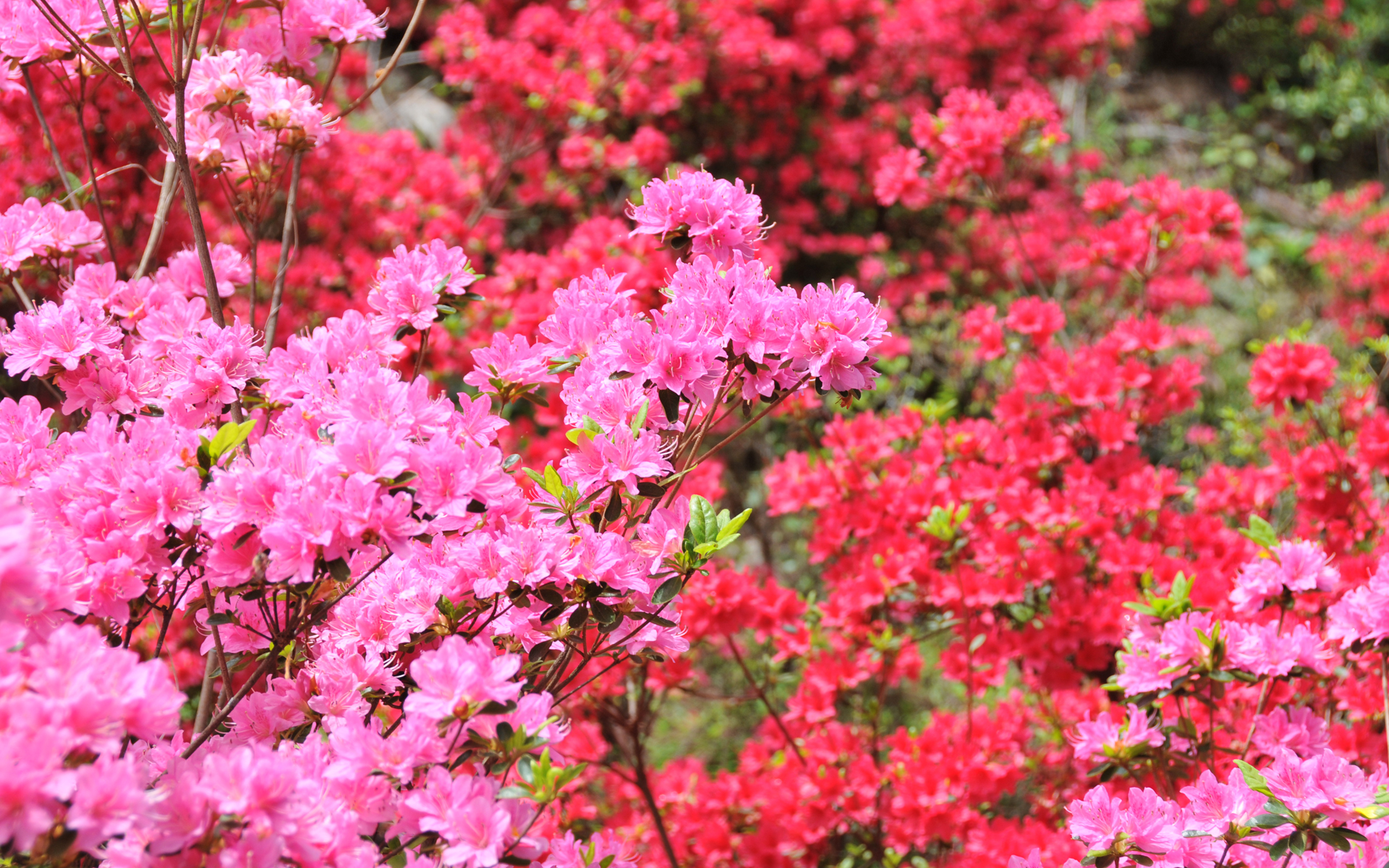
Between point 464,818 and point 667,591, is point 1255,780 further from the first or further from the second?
point 464,818

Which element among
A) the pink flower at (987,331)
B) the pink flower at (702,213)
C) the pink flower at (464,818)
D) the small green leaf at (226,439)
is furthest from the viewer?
the pink flower at (987,331)

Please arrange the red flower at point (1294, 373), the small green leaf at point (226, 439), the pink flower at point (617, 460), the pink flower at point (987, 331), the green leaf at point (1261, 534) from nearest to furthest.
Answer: the small green leaf at point (226, 439), the pink flower at point (617, 460), the green leaf at point (1261, 534), the red flower at point (1294, 373), the pink flower at point (987, 331)

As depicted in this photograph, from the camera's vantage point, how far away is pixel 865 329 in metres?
1.42

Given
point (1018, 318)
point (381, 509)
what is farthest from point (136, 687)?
point (1018, 318)

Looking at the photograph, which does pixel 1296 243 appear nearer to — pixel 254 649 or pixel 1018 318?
pixel 1018 318

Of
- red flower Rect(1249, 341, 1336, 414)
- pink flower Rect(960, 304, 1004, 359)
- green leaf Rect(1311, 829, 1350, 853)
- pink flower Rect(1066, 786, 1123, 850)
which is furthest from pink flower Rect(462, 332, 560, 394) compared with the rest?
red flower Rect(1249, 341, 1336, 414)

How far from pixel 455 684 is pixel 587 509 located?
381 mm

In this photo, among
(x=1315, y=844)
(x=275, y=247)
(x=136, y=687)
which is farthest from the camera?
(x=275, y=247)

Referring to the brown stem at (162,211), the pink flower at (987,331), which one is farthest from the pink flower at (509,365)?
the pink flower at (987,331)

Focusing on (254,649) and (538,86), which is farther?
(538,86)

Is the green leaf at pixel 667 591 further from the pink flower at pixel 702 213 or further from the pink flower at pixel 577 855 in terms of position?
the pink flower at pixel 702 213

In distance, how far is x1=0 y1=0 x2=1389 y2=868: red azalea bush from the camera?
46.2 inches

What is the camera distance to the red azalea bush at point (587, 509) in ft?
3.85

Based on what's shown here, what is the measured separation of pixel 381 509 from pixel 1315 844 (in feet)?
4.48
